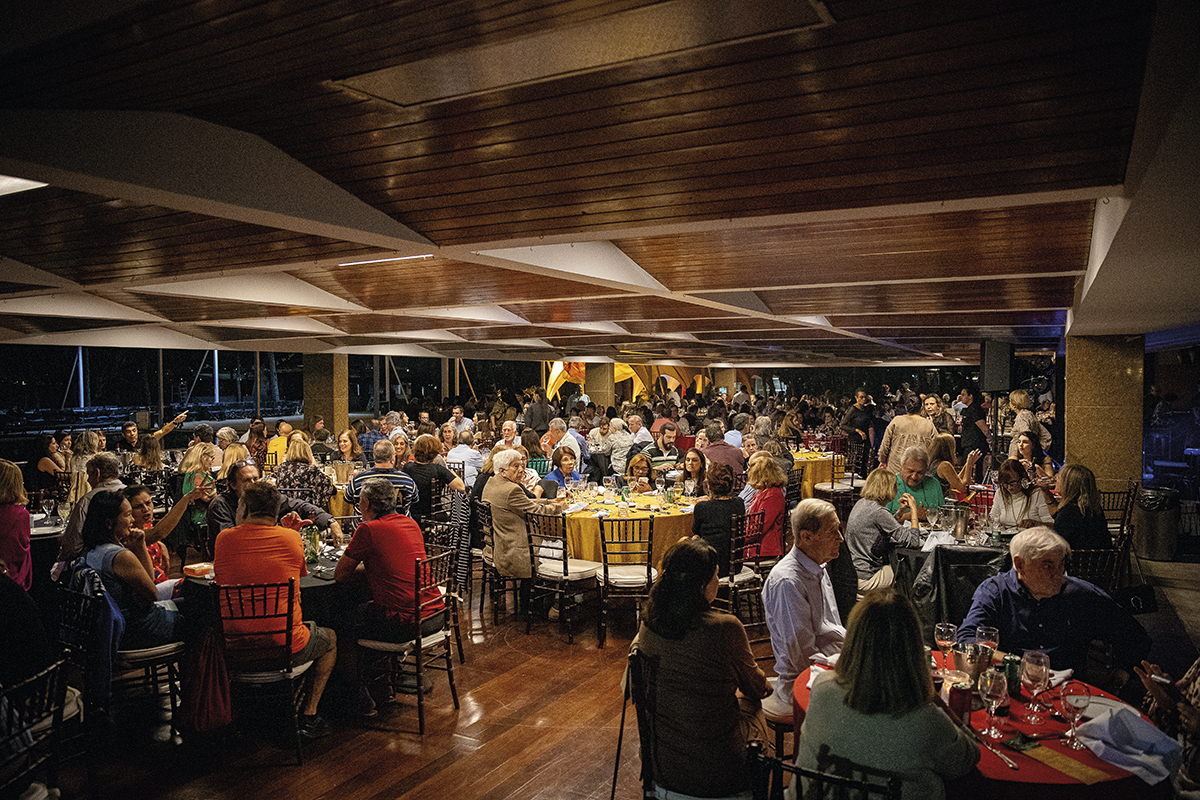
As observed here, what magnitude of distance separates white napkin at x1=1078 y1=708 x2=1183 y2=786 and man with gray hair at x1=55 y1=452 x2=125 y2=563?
18.8ft

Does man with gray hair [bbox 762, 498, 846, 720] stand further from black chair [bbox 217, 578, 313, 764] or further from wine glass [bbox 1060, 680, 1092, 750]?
black chair [bbox 217, 578, 313, 764]

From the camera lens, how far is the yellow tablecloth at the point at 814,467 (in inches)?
417

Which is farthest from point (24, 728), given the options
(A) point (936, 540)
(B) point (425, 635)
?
(A) point (936, 540)

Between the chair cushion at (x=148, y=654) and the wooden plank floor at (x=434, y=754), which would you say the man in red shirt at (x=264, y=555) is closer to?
the wooden plank floor at (x=434, y=754)

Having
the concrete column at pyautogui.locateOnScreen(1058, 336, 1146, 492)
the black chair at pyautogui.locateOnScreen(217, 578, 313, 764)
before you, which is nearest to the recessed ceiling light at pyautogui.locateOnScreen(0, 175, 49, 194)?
the black chair at pyautogui.locateOnScreen(217, 578, 313, 764)

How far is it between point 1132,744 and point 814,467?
8582 mm

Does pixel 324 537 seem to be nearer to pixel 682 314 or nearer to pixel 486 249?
pixel 486 249

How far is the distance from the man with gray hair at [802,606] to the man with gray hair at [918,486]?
2.62 metres

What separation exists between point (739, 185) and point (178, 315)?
7.55 m

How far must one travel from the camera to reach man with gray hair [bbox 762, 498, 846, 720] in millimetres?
3203

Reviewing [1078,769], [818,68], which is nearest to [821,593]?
[1078,769]

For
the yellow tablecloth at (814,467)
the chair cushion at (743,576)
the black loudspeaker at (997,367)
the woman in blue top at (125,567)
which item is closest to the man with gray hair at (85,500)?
the woman in blue top at (125,567)

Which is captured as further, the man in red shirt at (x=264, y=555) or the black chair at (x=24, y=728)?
the man in red shirt at (x=264, y=555)

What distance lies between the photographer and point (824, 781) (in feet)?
6.31
